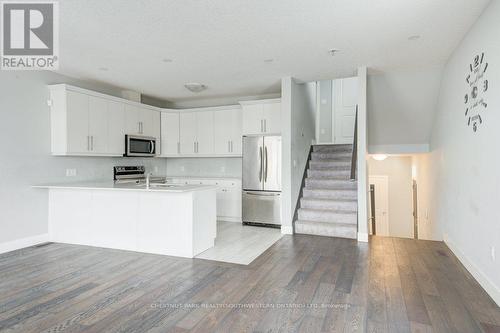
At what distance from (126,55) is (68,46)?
648 millimetres

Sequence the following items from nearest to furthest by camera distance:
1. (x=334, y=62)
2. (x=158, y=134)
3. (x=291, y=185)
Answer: (x=334, y=62) < (x=291, y=185) < (x=158, y=134)

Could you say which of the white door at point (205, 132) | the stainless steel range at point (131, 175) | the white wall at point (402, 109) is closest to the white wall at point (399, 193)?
the white wall at point (402, 109)

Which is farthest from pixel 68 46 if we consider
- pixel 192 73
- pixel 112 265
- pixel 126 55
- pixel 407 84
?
pixel 407 84

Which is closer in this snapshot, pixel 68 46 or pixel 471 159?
pixel 471 159

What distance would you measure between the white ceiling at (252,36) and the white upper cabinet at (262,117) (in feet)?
2.20

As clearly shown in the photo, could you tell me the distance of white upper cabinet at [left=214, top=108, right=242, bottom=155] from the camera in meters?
6.09

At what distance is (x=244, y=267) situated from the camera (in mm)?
3381

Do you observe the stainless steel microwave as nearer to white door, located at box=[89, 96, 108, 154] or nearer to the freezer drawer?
white door, located at box=[89, 96, 108, 154]

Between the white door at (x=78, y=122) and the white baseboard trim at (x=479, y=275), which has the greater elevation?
the white door at (x=78, y=122)

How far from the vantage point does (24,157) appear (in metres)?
4.16

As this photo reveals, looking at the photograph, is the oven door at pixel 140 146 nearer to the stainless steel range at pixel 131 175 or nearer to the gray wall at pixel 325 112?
the stainless steel range at pixel 131 175

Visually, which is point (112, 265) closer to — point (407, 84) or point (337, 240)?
point (337, 240)

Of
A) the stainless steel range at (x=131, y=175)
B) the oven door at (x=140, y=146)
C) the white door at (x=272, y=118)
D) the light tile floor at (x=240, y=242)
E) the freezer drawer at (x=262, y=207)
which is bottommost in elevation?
the light tile floor at (x=240, y=242)

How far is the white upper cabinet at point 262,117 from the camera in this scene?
18.1ft
